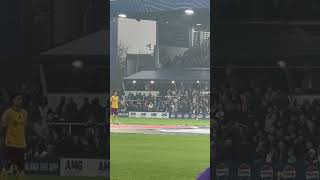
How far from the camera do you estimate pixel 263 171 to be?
7281mm

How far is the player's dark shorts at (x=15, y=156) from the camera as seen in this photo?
25.1ft

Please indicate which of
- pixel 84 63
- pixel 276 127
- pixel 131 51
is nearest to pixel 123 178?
pixel 84 63

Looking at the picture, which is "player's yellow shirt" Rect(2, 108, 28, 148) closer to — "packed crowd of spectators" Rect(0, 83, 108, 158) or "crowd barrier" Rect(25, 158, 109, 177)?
"packed crowd of spectators" Rect(0, 83, 108, 158)

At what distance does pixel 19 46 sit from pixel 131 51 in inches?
1488

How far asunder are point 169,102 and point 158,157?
19.7 meters

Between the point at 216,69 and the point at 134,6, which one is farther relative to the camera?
the point at 134,6

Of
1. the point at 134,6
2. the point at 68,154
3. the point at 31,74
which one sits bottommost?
the point at 68,154

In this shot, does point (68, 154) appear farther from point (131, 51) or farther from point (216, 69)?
point (131, 51)

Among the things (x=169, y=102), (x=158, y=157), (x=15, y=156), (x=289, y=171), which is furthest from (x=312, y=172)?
(x=169, y=102)

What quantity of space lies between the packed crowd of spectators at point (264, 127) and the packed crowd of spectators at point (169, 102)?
2419 centimetres

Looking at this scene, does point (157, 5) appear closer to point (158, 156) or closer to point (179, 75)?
point (179, 75)

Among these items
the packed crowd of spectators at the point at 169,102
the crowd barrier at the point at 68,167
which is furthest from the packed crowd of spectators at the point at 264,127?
the packed crowd of spectators at the point at 169,102

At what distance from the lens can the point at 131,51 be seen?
45344mm

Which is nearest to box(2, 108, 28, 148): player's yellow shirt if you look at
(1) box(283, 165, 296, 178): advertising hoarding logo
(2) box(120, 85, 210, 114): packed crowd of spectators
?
(1) box(283, 165, 296, 178): advertising hoarding logo
